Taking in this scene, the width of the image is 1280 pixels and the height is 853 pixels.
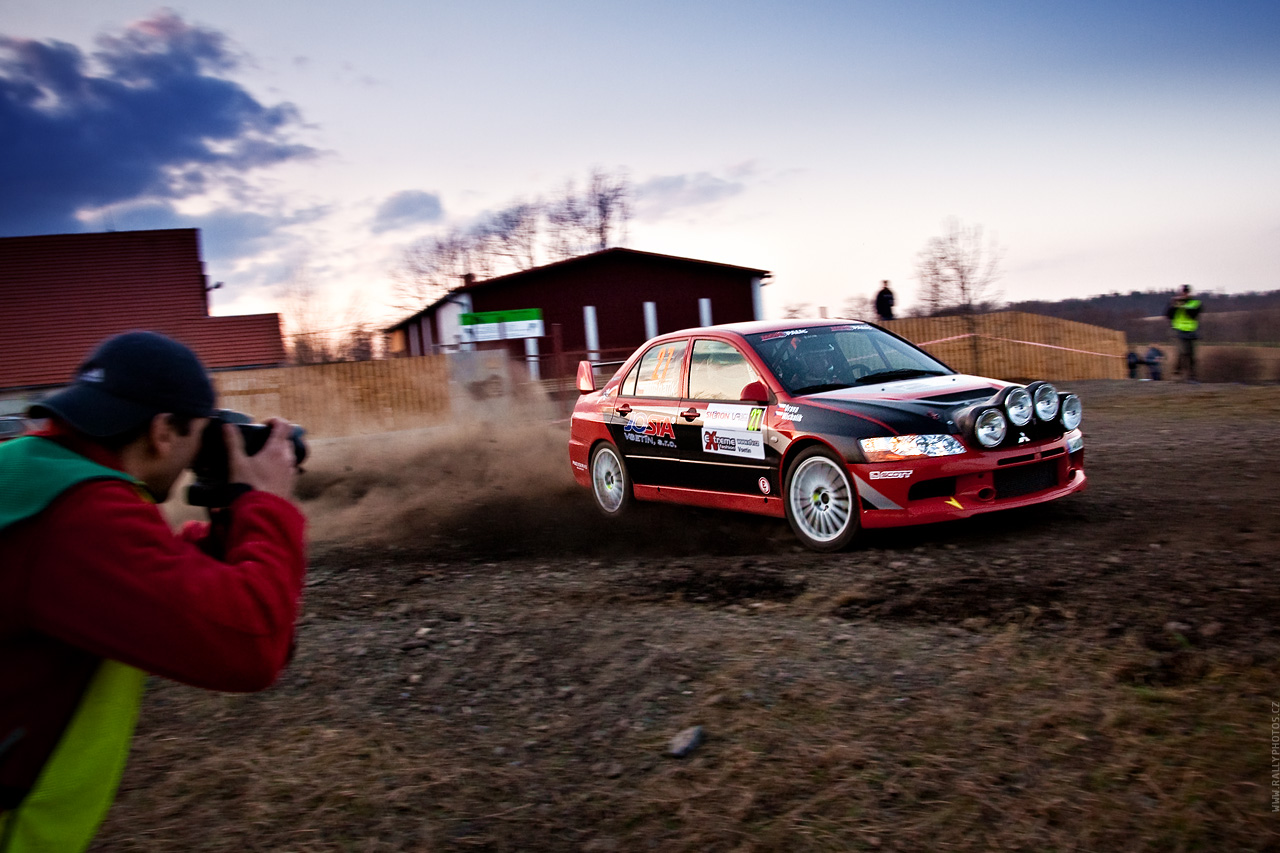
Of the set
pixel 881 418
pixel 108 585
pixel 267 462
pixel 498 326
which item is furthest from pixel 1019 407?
pixel 498 326

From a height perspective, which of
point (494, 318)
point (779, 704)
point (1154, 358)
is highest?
point (494, 318)

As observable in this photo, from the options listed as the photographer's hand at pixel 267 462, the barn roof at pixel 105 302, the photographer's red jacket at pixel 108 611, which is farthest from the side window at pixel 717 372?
the barn roof at pixel 105 302

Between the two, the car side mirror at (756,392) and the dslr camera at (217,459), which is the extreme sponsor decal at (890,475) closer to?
the car side mirror at (756,392)

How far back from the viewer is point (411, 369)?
886 inches

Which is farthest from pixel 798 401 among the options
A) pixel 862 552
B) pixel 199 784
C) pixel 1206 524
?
pixel 199 784

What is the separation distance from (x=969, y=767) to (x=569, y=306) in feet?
92.1

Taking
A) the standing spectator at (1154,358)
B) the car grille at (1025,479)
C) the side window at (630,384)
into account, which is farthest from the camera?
the standing spectator at (1154,358)

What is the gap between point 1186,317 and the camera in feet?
60.0

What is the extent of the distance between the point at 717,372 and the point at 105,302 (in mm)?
25264

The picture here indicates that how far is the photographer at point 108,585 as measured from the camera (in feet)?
4.80

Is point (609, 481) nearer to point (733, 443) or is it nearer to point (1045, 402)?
point (733, 443)

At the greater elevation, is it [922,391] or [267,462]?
[267,462]

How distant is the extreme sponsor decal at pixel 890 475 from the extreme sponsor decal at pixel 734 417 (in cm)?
104

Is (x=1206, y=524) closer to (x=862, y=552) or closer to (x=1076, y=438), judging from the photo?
(x=1076, y=438)
